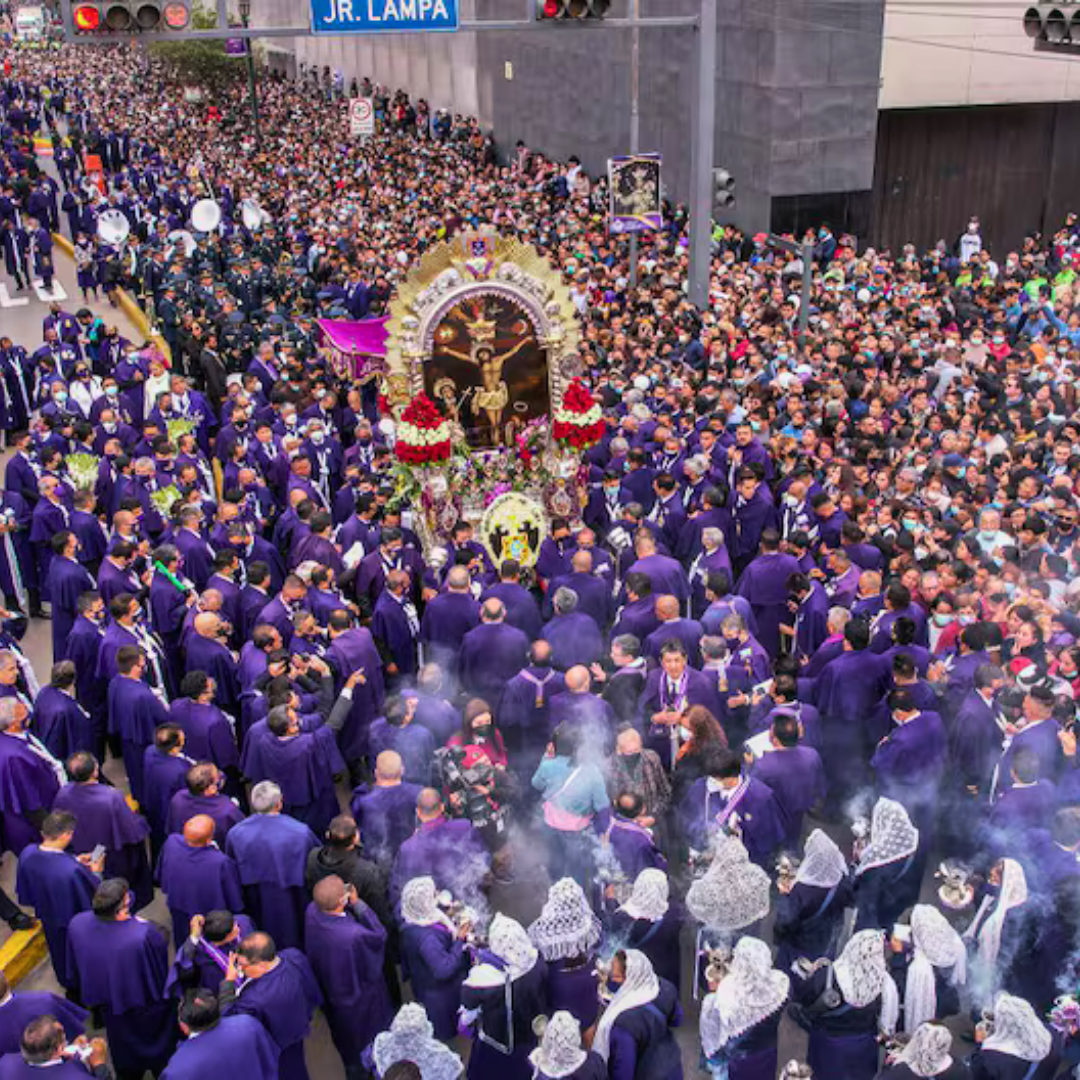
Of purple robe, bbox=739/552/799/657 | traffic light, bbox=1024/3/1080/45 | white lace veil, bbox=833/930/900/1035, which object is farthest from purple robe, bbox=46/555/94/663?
traffic light, bbox=1024/3/1080/45

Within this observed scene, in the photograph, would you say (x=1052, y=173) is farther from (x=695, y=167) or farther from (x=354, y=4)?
(x=354, y=4)

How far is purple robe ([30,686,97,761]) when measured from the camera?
884 centimetres

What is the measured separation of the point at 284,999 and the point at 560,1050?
5.15 feet

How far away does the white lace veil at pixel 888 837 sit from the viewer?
710 cm

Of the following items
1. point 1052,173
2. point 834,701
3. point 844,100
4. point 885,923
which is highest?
point 844,100

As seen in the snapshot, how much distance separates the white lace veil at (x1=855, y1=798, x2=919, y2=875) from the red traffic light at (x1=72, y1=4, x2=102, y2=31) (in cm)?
1152

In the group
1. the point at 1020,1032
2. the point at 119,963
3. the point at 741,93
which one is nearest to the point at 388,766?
the point at 119,963

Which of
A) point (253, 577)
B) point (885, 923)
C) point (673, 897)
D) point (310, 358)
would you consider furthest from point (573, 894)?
point (310, 358)

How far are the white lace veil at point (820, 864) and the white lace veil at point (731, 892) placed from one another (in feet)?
1.02

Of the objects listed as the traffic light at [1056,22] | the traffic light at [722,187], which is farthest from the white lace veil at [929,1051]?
the traffic light at [722,187]

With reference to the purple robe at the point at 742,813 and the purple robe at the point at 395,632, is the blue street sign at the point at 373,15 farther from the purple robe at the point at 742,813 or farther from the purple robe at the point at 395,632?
the purple robe at the point at 742,813

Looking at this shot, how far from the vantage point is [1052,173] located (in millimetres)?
28547

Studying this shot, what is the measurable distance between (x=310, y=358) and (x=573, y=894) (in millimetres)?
12743

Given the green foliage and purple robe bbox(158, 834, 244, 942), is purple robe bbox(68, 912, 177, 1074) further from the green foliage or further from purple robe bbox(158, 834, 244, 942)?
the green foliage
